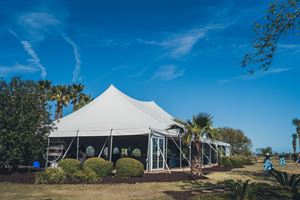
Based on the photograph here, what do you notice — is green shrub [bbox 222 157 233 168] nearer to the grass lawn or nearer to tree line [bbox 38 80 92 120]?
the grass lawn

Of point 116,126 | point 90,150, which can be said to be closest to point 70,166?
point 116,126

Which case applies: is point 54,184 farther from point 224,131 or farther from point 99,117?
point 224,131

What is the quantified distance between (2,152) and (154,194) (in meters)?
9.24

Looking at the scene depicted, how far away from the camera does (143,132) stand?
18766 mm

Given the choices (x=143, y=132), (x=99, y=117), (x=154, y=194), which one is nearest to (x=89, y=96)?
(x=99, y=117)

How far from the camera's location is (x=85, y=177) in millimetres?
14133

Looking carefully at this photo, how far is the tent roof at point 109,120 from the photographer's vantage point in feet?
65.3

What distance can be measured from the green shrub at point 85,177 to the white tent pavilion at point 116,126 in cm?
344

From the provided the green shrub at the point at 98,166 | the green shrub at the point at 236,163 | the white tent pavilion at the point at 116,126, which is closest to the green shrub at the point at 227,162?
the green shrub at the point at 236,163

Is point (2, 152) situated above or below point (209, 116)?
below

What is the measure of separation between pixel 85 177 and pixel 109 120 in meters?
7.68

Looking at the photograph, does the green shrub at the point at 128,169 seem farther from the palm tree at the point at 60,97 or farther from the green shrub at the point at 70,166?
the palm tree at the point at 60,97

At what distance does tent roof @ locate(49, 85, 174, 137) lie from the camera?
19891 millimetres

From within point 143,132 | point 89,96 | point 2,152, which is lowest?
point 2,152
